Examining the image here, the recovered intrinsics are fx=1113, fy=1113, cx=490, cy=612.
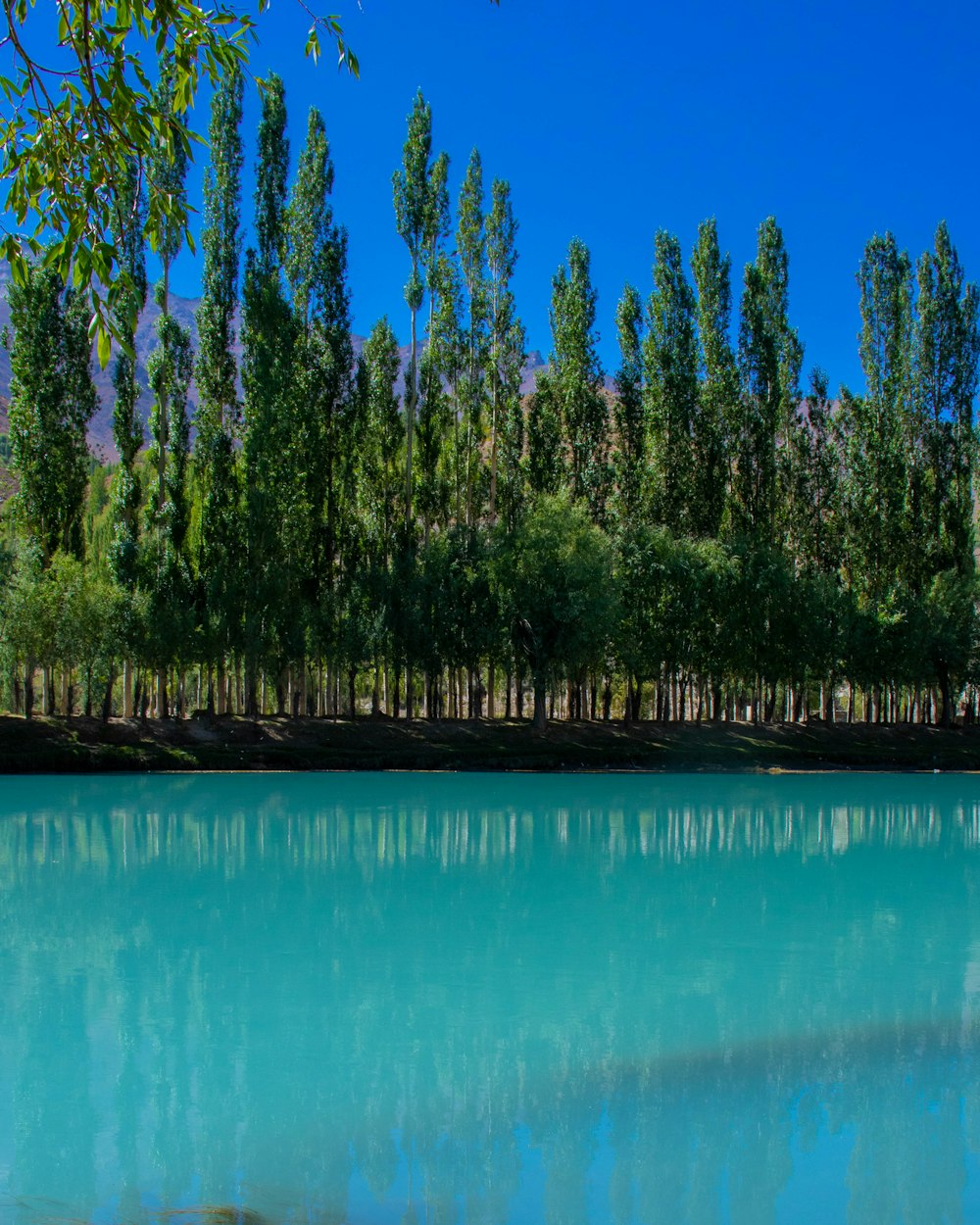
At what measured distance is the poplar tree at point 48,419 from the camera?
39219 millimetres

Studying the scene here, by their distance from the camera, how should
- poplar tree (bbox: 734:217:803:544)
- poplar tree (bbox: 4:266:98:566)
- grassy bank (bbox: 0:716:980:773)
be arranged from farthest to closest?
poplar tree (bbox: 734:217:803:544)
poplar tree (bbox: 4:266:98:566)
grassy bank (bbox: 0:716:980:773)

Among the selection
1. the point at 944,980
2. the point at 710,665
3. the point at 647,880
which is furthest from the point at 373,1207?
the point at 710,665

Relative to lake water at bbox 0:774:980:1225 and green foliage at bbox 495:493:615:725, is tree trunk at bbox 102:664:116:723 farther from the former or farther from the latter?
lake water at bbox 0:774:980:1225

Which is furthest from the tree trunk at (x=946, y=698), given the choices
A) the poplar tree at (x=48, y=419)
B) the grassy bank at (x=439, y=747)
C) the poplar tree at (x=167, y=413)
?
the poplar tree at (x=48, y=419)

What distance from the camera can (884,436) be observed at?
168 feet

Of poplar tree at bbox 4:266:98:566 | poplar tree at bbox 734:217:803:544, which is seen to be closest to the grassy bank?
poplar tree at bbox 4:266:98:566

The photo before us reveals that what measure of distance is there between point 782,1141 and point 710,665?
1545 inches

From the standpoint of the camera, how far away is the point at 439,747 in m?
41.2

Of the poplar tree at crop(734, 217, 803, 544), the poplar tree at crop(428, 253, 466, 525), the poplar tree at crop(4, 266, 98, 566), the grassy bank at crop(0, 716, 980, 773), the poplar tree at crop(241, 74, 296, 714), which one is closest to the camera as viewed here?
the grassy bank at crop(0, 716, 980, 773)

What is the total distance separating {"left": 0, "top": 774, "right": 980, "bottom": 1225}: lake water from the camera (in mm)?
6965

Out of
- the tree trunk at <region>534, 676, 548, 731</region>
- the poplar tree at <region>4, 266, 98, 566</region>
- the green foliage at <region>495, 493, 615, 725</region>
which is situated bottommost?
the tree trunk at <region>534, 676, 548, 731</region>

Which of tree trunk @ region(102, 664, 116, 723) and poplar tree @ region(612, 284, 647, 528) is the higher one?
poplar tree @ region(612, 284, 647, 528)

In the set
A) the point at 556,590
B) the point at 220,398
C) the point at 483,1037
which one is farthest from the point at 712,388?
the point at 483,1037

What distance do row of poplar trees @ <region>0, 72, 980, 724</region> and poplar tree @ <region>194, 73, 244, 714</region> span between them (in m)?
0.11
